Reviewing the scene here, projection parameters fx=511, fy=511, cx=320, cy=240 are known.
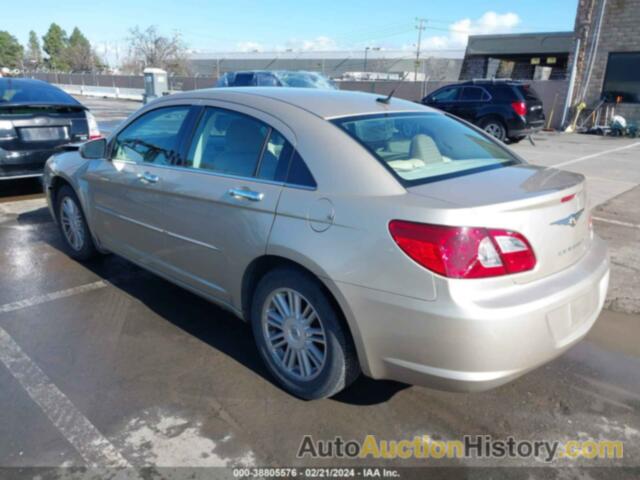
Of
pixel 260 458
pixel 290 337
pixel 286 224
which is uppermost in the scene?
pixel 286 224

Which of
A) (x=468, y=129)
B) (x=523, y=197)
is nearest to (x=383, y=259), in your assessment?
(x=523, y=197)

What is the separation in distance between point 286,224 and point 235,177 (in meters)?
0.60

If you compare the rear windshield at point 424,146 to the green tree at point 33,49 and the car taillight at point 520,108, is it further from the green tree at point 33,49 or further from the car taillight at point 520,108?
the green tree at point 33,49

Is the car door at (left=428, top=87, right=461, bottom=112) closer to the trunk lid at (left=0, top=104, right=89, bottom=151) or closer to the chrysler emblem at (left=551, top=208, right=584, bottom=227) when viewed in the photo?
A: the trunk lid at (left=0, top=104, right=89, bottom=151)

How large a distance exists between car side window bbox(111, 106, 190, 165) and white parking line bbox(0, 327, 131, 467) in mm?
1585

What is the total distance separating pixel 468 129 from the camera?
3566 mm

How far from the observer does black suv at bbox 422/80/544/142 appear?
14.0m

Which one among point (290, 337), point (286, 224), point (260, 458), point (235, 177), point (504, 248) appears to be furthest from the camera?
point (235, 177)

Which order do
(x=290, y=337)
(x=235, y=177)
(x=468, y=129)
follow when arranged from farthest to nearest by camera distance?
1. (x=468, y=129)
2. (x=235, y=177)
3. (x=290, y=337)

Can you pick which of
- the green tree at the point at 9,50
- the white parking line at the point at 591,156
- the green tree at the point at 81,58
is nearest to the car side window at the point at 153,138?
the white parking line at the point at 591,156

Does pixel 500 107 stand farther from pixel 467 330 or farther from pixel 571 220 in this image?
pixel 467 330

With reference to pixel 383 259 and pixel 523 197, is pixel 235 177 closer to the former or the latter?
pixel 383 259

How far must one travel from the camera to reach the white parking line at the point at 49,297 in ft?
13.3

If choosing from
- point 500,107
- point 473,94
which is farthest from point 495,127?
point 473,94
